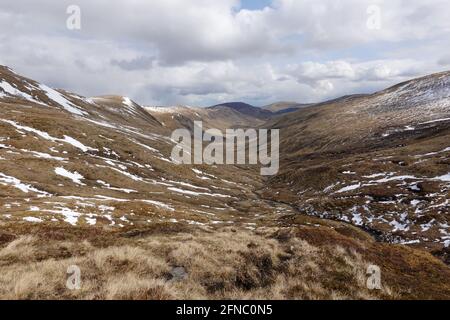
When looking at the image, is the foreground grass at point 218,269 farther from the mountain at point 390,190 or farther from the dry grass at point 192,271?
the mountain at point 390,190

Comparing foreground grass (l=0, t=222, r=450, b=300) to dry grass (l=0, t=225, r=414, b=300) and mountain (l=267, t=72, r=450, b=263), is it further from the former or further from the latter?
mountain (l=267, t=72, r=450, b=263)

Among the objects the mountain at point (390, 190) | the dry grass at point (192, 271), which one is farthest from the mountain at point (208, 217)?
the mountain at point (390, 190)

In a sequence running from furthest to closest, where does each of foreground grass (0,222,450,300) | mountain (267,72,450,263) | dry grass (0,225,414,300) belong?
mountain (267,72,450,263), foreground grass (0,222,450,300), dry grass (0,225,414,300)

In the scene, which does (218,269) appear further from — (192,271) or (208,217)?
(208,217)

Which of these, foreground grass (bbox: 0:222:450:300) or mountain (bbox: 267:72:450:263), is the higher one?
mountain (bbox: 267:72:450:263)

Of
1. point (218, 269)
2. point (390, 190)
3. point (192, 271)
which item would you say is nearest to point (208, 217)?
point (390, 190)

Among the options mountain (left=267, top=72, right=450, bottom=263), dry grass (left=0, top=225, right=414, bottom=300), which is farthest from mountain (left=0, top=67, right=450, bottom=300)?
mountain (left=267, top=72, right=450, bottom=263)

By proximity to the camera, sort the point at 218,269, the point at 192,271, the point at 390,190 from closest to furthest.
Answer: the point at 192,271, the point at 218,269, the point at 390,190

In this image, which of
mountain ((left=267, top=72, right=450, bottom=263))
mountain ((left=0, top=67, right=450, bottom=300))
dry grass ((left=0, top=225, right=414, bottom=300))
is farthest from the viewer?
mountain ((left=267, top=72, right=450, bottom=263))
